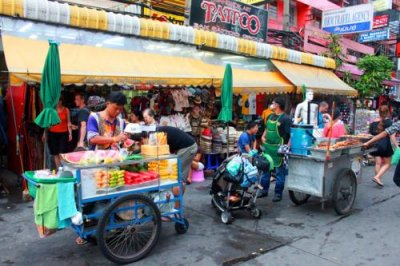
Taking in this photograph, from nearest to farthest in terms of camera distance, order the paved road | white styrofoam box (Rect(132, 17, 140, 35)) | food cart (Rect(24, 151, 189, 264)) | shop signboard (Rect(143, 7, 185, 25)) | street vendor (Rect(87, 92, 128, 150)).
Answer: food cart (Rect(24, 151, 189, 264)) < the paved road < street vendor (Rect(87, 92, 128, 150)) < white styrofoam box (Rect(132, 17, 140, 35)) < shop signboard (Rect(143, 7, 185, 25))

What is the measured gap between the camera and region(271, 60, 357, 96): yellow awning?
36.4ft

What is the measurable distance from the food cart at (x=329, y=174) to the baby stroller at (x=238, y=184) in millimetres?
542

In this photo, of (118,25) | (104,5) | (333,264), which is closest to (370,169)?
(333,264)

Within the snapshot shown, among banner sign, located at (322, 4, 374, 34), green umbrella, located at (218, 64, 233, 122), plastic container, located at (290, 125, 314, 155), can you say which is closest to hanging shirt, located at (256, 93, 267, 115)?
green umbrella, located at (218, 64, 233, 122)

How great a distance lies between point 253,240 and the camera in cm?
476

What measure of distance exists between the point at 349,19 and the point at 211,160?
9.57 metres

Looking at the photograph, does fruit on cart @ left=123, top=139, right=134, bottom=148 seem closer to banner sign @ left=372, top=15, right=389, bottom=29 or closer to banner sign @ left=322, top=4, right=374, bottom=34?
banner sign @ left=322, top=4, right=374, bottom=34

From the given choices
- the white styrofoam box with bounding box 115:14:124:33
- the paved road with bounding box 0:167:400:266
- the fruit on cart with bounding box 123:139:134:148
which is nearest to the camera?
the paved road with bounding box 0:167:400:266

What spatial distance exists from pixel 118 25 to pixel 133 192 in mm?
4821

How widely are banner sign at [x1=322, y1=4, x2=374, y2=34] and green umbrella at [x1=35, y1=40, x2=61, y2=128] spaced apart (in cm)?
1238

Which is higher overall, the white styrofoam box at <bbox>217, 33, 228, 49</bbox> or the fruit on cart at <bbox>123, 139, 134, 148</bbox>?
the white styrofoam box at <bbox>217, 33, 228, 49</bbox>

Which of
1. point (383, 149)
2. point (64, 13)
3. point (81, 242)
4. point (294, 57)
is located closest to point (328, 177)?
point (383, 149)

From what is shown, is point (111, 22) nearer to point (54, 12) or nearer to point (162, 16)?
point (54, 12)

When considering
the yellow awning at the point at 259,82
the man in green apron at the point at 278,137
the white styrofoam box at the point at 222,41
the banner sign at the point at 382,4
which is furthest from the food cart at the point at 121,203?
the banner sign at the point at 382,4
